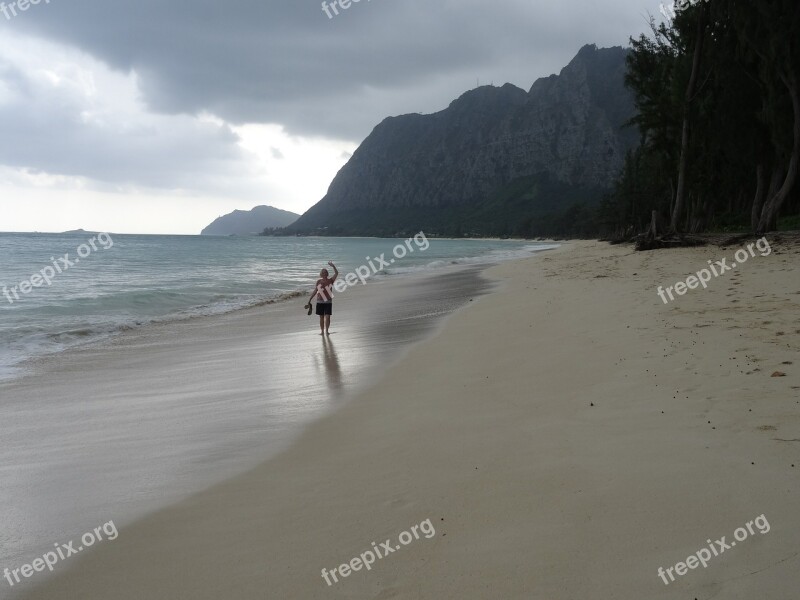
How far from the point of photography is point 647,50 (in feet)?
110

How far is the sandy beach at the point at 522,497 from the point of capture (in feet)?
8.91

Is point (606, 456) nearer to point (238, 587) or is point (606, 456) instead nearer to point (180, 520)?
point (238, 587)
